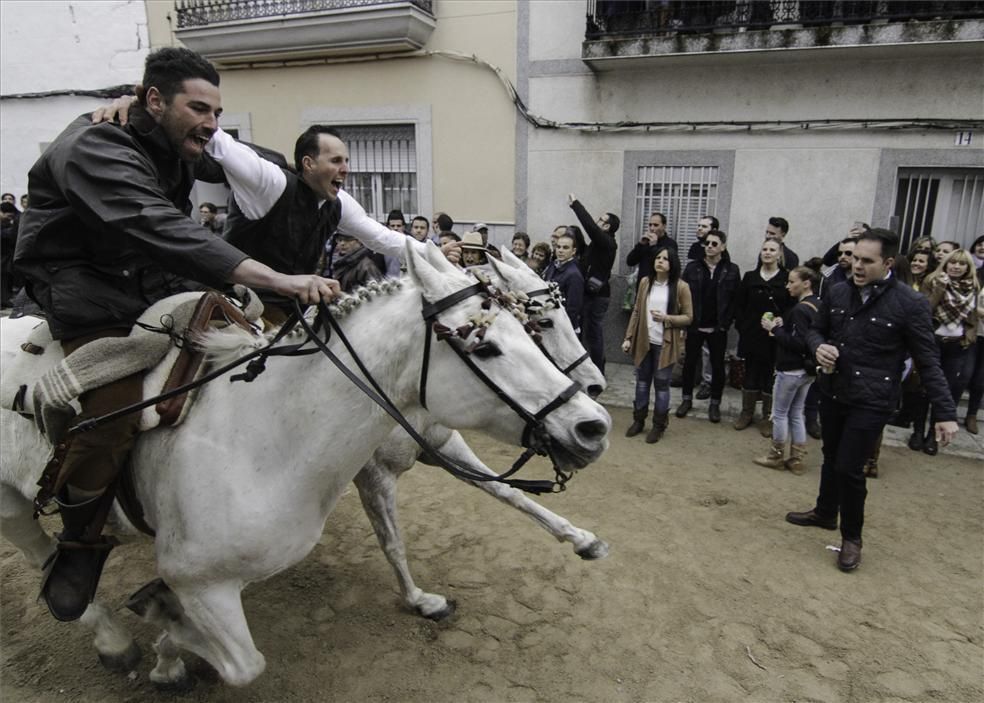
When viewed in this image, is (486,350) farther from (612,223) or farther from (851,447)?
(612,223)

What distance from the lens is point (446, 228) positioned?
28.6 ft

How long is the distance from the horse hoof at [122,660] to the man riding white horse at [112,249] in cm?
57

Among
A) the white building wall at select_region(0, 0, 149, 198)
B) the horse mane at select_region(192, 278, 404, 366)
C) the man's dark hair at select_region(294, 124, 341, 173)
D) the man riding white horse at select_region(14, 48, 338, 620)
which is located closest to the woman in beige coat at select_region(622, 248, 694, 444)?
the man's dark hair at select_region(294, 124, 341, 173)

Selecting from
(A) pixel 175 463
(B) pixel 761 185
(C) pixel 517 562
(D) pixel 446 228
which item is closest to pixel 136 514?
(A) pixel 175 463

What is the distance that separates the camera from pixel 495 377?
204cm

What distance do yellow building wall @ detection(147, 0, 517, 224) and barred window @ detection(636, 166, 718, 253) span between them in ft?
6.39

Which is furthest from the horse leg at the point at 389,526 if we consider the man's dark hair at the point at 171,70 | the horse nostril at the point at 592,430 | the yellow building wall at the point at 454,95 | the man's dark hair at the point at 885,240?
the yellow building wall at the point at 454,95

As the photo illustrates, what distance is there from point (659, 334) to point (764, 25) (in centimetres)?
420

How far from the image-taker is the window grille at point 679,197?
28.0 ft

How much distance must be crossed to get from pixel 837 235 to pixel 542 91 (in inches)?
173

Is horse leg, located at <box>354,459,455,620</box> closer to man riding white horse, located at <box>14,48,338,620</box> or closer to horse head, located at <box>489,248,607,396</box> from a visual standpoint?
man riding white horse, located at <box>14,48,338,620</box>

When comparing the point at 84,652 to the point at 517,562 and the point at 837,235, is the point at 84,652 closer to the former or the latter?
the point at 517,562

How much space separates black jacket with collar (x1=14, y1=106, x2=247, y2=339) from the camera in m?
2.04

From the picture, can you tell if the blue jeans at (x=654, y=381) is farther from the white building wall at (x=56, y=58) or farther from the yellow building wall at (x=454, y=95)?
the white building wall at (x=56, y=58)
